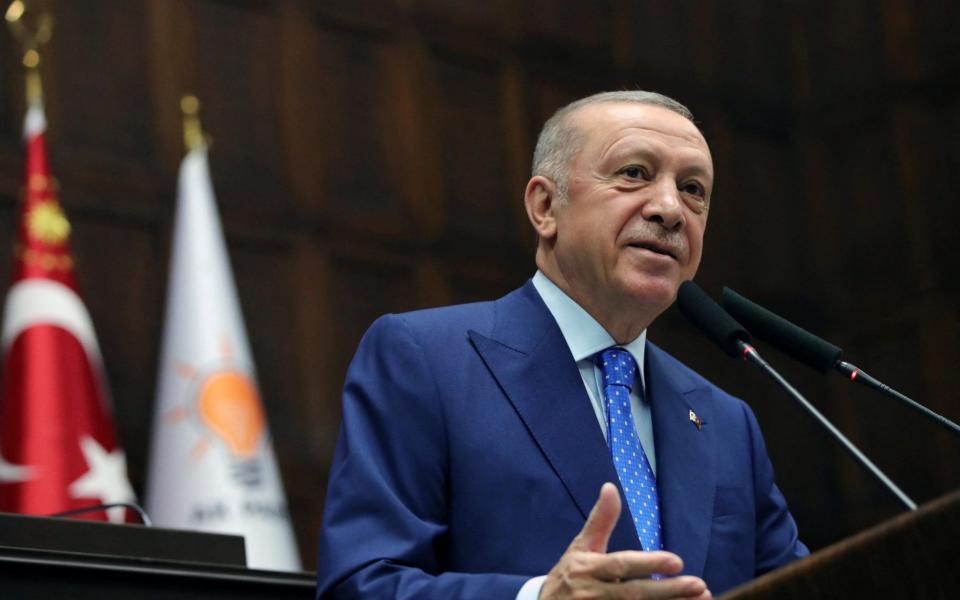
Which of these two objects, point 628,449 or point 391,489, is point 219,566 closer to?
point 391,489

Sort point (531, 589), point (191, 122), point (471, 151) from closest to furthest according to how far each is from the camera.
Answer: point (531, 589) → point (191, 122) → point (471, 151)

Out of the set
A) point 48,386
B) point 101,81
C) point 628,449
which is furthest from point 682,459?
point 101,81

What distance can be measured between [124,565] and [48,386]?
2.43m

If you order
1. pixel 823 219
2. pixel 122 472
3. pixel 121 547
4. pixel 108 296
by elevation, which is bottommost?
pixel 121 547

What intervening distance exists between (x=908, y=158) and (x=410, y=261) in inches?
115

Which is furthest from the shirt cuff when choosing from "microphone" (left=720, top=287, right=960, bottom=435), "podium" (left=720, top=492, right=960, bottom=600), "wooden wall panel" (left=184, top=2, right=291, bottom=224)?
"wooden wall panel" (left=184, top=2, right=291, bottom=224)

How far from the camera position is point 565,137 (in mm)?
2656

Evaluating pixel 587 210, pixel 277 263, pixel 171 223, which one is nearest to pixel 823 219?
pixel 277 263

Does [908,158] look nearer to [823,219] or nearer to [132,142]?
[823,219]

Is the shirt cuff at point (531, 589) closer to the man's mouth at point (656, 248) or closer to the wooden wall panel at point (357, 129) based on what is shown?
the man's mouth at point (656, 248)

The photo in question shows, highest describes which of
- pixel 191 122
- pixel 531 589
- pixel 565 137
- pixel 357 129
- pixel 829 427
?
pixel 357 129

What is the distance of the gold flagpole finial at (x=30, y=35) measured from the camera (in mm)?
5223

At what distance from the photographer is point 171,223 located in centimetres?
581

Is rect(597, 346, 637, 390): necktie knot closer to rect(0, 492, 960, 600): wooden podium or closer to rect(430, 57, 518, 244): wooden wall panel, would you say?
rect(0, 492, 960, 600): wooden podium
